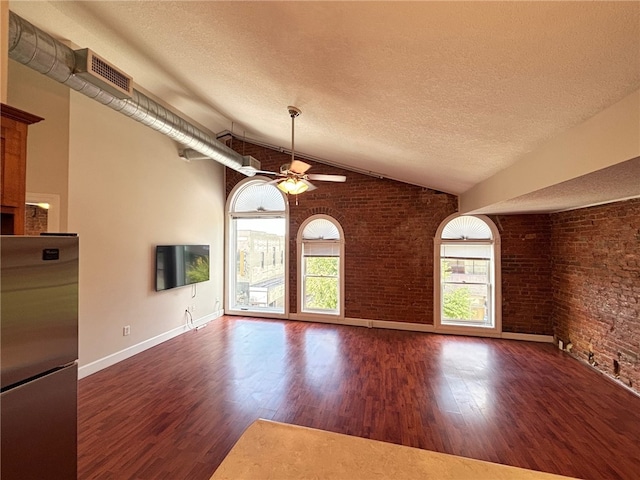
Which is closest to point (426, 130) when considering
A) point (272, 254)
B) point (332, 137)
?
Answer: point (332, 137)

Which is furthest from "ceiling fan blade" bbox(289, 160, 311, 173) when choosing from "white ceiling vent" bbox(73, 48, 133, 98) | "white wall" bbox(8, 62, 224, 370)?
"white wall" bbox(8, 62, 224, 370)

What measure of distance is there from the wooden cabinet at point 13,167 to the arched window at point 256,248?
4930 millimetres

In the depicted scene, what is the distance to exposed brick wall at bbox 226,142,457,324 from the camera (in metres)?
5.60

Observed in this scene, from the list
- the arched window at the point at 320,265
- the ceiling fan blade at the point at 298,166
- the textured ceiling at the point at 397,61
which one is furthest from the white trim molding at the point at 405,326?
the ceiling fan blade at the point at 298,166

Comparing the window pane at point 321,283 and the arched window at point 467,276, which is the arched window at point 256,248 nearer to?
the window pane at point 321,283

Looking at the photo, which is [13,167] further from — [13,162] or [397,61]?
[397,61]

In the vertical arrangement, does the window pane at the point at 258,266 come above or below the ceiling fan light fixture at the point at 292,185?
below

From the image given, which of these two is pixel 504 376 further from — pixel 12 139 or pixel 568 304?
pixel 12 139

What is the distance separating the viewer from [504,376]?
3.71 m

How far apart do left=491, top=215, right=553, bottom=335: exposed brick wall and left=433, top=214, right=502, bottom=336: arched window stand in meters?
0.16

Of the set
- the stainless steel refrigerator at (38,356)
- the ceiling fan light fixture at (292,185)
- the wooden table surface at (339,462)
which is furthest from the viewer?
the ceiling fan light fixture at (292,185)

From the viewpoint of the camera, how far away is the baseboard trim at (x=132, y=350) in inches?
141

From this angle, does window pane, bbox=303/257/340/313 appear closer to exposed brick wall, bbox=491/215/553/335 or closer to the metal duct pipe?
exposed brick wall, bbox=491/215/553/335

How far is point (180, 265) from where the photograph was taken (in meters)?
5.07
